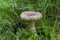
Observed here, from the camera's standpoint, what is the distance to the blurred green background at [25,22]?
242 cm

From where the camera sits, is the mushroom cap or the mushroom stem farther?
the mushroom stem

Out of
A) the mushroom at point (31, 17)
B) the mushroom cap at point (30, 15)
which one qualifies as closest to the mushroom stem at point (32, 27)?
the mushroom at point (31, 17)

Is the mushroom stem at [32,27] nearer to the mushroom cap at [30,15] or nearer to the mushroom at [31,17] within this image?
the mushroom at [31,17]

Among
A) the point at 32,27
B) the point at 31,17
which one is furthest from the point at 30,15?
the point at 32,27

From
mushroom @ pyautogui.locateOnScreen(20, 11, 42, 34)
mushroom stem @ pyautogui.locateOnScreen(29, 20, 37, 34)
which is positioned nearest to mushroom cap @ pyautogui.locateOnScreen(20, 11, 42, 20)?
mushroom @ pyautogui.locateOnScreen(20, 11, 42, 34)

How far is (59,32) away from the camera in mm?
2600

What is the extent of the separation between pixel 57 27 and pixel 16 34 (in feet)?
1.96

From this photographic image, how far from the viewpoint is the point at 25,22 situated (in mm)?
2682

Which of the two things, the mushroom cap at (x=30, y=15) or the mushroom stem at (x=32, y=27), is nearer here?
the mushroom cap at (x=30, y=15)

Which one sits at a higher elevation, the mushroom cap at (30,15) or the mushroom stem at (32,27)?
the mushroom cap at (30,15)

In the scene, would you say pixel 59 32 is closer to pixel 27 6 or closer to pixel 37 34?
pixel 37 34

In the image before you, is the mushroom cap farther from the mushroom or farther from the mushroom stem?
the mushroom stem

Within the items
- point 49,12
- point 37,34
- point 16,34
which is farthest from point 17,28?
point 49,12

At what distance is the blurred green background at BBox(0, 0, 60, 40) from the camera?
2422mm
